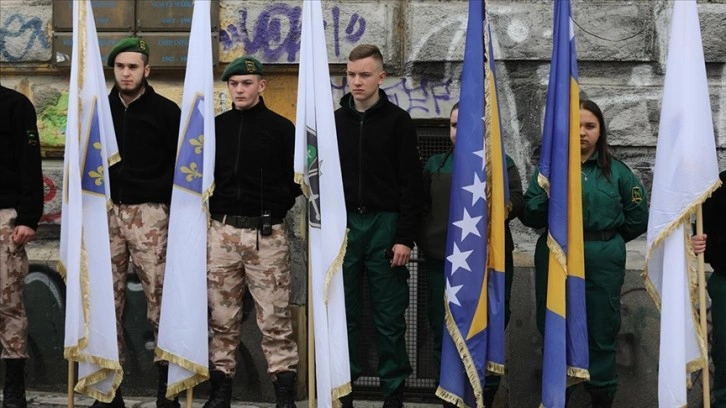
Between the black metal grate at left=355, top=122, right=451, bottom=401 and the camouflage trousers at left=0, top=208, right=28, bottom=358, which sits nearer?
the camouflage trousers at left=0, top=208, right=28, bottom=358

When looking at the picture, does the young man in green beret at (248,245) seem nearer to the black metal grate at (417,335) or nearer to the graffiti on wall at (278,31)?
the graffiti on wall at (278,31)

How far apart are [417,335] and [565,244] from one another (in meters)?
1.86

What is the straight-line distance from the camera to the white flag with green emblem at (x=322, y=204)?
226 inches

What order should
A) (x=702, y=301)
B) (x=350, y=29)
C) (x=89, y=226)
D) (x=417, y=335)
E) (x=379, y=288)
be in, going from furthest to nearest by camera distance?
(x=417, y=335), (x=350, y=29), (x=379, y=288), (x=89, y=226), (x=702, y=301)

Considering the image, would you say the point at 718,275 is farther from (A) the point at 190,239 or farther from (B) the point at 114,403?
(B) the point at 114,403

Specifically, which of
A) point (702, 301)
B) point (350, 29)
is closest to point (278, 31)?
point (350, 29)

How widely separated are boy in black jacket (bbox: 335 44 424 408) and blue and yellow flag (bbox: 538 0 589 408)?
2.68 feet

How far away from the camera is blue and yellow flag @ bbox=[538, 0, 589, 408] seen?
566 cm

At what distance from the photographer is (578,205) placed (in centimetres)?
568

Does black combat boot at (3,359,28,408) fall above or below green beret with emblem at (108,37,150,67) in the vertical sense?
below

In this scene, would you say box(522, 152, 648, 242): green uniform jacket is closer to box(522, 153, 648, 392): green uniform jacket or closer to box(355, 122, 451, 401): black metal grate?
box(522, 153, 648, 392): green uniform jacket

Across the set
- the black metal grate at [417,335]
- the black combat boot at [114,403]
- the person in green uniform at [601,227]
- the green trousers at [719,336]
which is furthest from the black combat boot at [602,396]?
the black combat boot at [114,403]

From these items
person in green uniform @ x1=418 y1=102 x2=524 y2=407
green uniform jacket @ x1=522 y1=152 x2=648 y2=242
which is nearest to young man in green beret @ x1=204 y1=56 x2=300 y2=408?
person in green uniform @ x1=418 y1=102 x2=524 y2=407

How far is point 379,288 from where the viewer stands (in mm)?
6191
